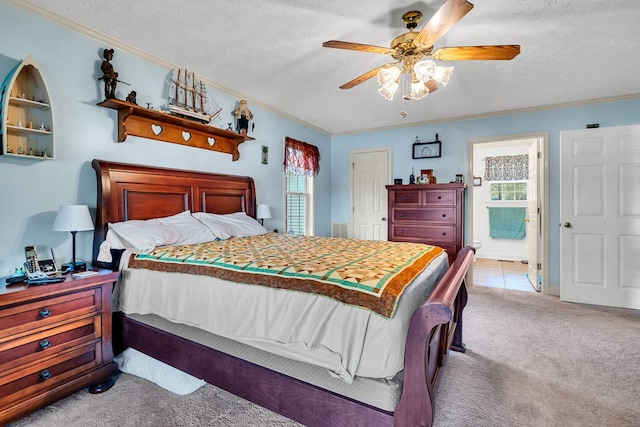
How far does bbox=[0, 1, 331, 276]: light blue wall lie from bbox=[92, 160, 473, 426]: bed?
168mm

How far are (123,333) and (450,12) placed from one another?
289cm

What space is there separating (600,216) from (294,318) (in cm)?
408

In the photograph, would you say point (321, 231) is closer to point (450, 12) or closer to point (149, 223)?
point (149, 223)

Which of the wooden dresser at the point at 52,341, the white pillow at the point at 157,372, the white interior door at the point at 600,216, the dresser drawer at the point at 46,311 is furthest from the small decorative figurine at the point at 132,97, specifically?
the white interior door at the point at 600,216

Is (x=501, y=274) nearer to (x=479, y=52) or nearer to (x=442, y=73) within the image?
(x=442, y=73)

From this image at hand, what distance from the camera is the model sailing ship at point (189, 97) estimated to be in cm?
291

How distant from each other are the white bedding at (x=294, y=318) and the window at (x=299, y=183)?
2.64 meters

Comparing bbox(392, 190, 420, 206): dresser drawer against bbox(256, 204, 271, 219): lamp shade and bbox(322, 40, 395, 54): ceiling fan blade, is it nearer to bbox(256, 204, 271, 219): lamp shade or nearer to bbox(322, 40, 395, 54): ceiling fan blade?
bbox(256, 204, 271, 219): lamp shade

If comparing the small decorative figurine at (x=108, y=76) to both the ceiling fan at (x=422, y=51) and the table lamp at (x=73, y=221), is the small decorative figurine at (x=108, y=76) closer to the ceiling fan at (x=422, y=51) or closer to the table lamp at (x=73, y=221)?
the table lamp at (x=73, y=221)

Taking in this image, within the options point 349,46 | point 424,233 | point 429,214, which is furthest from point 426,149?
point 349,46

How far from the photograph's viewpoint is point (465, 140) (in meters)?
4.57

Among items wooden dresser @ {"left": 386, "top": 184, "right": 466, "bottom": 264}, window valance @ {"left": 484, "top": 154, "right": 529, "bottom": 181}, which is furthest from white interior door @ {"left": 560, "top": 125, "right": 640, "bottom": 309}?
window valance @ {"left": 484, "top": 154, "right": 529, "bottom": 181}

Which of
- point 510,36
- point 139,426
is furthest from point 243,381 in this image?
point 510,36

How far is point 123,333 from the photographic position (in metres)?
2.18
